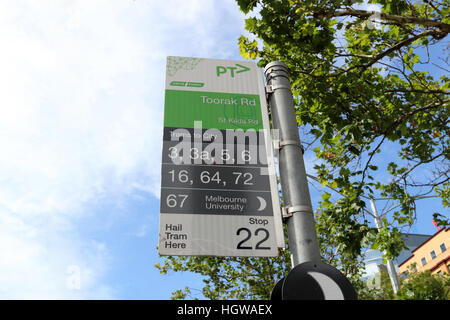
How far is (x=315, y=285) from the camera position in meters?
2.16

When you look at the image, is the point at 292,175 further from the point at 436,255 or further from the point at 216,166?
the point at 436,255

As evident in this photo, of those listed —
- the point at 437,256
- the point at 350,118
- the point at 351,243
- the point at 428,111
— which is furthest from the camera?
the point at 437,256

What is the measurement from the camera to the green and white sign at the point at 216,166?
2.81 metres

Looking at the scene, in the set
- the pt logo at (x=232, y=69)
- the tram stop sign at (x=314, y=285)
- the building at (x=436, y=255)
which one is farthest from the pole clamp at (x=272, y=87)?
the building at (x=436, y=255)

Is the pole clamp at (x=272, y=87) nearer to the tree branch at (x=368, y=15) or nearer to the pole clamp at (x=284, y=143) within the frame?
the pole clamp at (x=284, y=143)

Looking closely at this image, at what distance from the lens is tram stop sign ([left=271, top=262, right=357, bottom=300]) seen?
2.12 meters

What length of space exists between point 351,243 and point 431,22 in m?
4.01

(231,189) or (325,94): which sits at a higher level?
(325,94)

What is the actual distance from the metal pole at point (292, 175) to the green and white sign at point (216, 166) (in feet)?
0.56

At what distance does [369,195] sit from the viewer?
7742mm

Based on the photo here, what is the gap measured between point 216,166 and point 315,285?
1.32 meters

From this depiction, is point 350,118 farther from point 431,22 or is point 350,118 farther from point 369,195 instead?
point 431,22

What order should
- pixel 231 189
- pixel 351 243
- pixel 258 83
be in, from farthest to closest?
pixel 351 243 < pixel 258 83 < pixel 231 189
